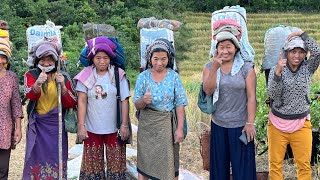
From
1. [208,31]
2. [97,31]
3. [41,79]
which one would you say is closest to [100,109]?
[41,79]

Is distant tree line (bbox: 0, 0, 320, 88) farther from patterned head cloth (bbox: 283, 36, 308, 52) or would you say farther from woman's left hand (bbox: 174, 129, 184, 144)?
patterned head cloth (bbox: 283, 36, 308, 52)

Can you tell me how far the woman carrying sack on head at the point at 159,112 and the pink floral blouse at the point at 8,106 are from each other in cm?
98

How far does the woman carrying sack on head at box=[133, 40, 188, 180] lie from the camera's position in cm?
407

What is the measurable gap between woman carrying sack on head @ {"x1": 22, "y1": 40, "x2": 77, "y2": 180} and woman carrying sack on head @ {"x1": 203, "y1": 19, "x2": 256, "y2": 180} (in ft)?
3.84

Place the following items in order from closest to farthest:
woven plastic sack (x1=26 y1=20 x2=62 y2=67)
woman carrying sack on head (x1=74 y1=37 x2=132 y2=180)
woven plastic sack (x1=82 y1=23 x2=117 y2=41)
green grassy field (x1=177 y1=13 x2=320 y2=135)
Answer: woman carrying sack on head (x1=74 y1=37 x2=132 y2=180) < woven plastic sack (x1=26 y1=20 x2=62 y2=67) < woven plastic sack (x1=82 y1=23 x2=117 y2=41) < green grassy field (x1=177 y1=13 x2=320 y2=135)

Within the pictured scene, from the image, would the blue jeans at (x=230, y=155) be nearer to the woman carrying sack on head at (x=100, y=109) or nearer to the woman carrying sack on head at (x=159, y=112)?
the woman carrying sack on head at (x=159, y=112)

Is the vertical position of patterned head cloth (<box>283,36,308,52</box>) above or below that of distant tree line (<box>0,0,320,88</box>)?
below

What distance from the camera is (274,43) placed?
419cm

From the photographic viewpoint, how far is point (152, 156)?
13.7ft

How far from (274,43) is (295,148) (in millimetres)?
884

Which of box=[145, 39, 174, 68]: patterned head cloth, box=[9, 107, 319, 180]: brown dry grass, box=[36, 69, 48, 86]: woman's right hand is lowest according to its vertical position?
box=[9, 107, 319, 180]: brown dry grass

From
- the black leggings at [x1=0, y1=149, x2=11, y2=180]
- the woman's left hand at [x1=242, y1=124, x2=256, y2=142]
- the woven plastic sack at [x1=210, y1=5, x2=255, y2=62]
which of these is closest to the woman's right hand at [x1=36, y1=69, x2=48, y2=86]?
the black leggings at [x1=0, y1=149, x2=11, y2=180]

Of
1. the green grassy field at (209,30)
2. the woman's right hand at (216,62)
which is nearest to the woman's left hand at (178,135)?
the woman's right hand at (216,62)

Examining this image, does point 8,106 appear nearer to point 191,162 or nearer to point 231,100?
Answer: point 231,100
